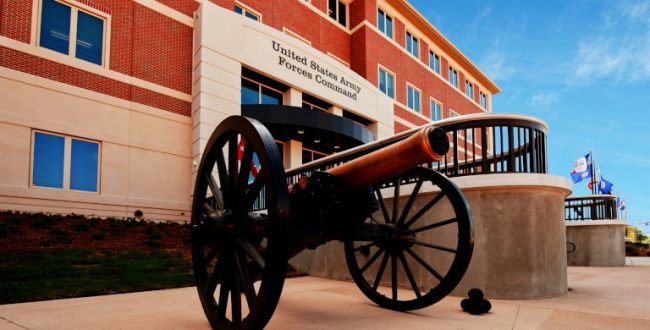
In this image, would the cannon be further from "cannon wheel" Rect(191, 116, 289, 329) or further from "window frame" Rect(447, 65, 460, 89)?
"window frame" Rect(447, 65, 460, 89)

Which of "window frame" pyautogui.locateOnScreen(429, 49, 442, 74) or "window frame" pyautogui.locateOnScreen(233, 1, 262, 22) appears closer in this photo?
"window frame" pyautogui.locateOnScreen(233, 1, 262, 22)

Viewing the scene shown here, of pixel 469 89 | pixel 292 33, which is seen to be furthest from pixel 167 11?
pixel 469 89

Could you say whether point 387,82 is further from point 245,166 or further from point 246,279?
point 246,279

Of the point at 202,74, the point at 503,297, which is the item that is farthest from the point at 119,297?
the point at 202,74

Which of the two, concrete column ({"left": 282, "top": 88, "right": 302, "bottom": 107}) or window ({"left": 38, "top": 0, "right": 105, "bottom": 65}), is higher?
window ({"left": 38, "top": 0, "right": 105, "bottom": 65})

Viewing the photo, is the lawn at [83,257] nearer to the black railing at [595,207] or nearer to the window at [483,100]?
the black railing at [595,207]

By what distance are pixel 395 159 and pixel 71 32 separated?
519 inches

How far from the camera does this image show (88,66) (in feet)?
41.3

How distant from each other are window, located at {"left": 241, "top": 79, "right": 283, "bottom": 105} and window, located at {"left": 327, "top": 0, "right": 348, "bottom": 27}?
7.96m

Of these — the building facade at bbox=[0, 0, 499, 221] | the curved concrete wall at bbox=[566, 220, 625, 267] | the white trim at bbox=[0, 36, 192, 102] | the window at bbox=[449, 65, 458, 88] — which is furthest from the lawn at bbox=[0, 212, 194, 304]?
A: the window at bbox=[449, 65, 458, 88]

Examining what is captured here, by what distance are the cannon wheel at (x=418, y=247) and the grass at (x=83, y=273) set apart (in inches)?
127

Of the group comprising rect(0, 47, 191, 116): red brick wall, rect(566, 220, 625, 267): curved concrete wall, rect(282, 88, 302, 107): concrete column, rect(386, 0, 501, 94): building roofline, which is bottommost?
rect(566, 220, 625, 267): curved concrete wall

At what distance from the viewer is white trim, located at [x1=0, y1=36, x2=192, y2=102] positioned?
447 inches

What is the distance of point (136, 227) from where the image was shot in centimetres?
1126
